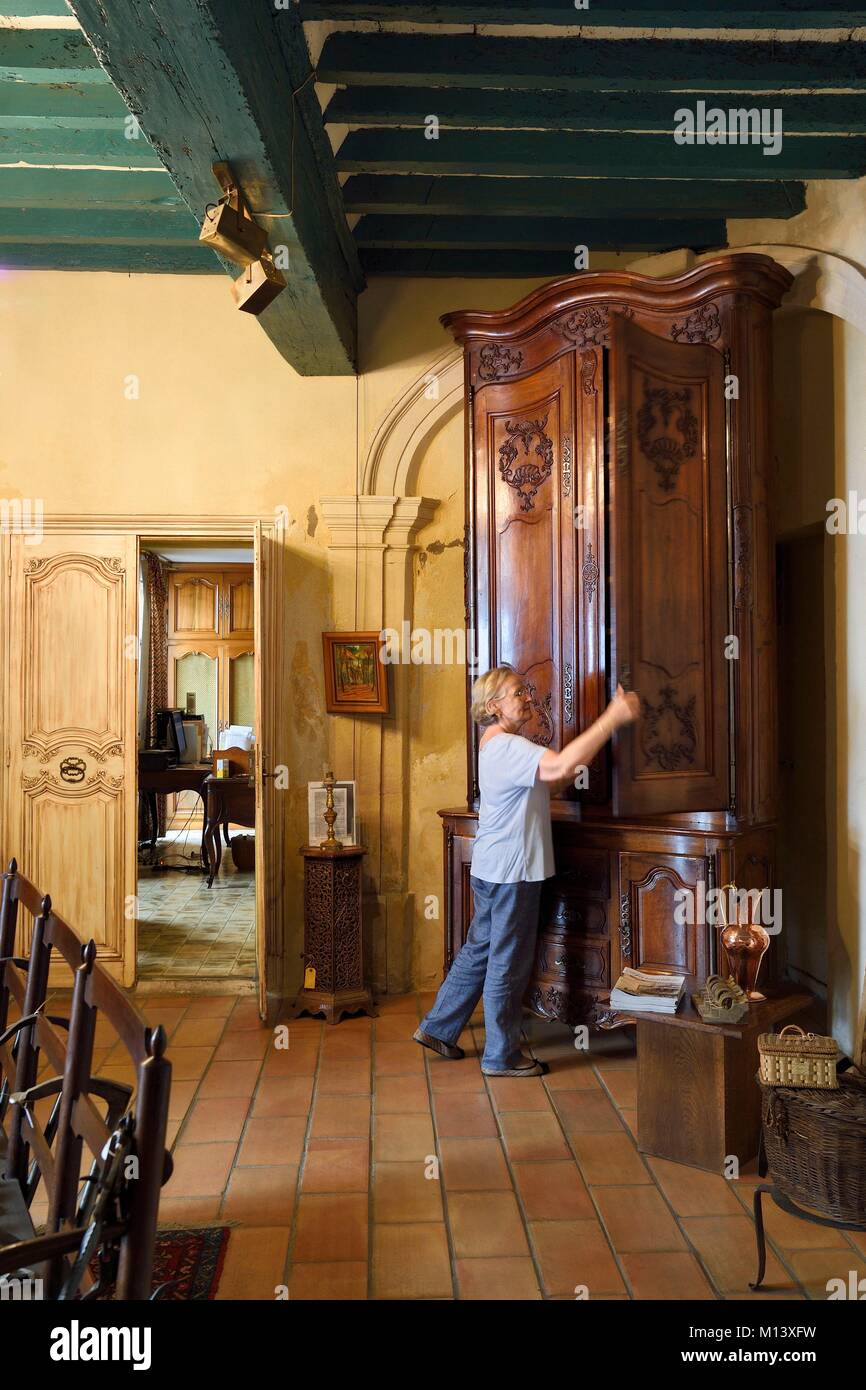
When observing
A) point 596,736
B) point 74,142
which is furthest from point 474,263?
point 596,736

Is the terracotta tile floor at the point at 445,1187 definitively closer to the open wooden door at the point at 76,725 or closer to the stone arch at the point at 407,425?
the open wooden door at the point at 76,725

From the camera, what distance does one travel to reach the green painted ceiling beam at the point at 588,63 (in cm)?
349

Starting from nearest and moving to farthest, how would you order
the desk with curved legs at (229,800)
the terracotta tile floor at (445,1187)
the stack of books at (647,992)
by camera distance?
1. the terracotta tile floor at (445,1187)
2. the stack of books at (647,992)
3. the desk with curved legs at (229,800)

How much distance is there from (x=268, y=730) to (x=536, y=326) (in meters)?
2.43

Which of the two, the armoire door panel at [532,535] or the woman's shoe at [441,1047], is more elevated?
the armoire door panel at [532,535]

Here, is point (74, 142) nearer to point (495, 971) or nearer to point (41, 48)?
point (41, 48)

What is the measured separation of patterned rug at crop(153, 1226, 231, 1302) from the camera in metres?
2.76

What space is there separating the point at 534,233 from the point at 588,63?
1709mm

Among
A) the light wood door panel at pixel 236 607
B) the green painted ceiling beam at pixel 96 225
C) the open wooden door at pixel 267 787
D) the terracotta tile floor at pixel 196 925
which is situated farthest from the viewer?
the light wood door panel at pixel 236 607

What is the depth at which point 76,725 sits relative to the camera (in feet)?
18.7

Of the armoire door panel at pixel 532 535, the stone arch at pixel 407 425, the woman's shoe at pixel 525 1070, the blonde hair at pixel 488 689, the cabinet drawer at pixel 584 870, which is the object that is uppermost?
the stone arch at pixel 407 425

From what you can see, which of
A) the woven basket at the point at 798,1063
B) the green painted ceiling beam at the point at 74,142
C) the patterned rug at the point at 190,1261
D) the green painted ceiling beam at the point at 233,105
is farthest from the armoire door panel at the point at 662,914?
the green painted ceiling beam at the point at 74,142

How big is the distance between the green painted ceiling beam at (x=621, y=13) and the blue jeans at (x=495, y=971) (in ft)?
10.3
